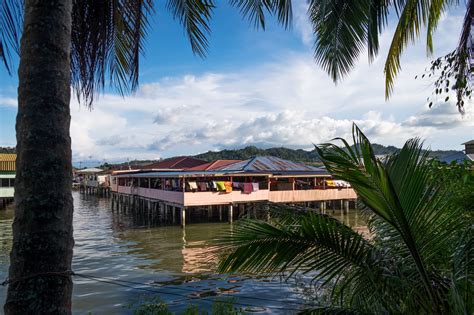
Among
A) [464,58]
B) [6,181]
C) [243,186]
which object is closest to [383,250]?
[464,58]

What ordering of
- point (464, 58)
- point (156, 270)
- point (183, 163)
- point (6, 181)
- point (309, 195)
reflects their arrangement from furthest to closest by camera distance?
point (183, 163) → point (6, 181) → point (309, 195) → point (156, 270) → point (464, 58)

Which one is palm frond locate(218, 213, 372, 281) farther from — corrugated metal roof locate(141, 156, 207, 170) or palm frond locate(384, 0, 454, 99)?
corrugated metal roof locate(141, 156, 207, 170)

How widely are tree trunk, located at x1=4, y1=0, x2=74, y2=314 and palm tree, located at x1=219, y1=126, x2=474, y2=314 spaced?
1158mm

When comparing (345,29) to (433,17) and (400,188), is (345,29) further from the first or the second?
(400,188)

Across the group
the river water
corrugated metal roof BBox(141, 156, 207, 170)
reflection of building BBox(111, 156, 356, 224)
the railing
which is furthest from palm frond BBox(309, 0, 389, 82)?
corrugated metal roof BBox(141, 156, 207, 170)

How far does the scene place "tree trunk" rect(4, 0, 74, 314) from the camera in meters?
2.04

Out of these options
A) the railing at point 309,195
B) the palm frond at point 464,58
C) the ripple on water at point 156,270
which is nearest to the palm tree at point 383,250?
the ripple on water at point 156,270

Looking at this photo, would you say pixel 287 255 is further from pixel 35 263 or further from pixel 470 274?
pixel 35 263

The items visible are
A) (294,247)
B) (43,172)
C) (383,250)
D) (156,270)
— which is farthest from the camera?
(156,270)

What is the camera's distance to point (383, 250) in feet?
10.5

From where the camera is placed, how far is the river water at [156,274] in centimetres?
952

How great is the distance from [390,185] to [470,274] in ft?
3.81

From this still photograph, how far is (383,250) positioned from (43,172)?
2556 millimetres

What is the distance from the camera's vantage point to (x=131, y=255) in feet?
54.4
